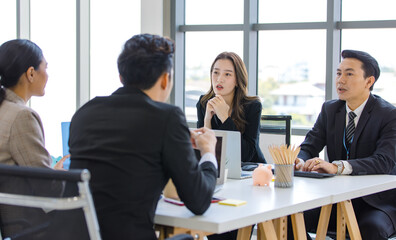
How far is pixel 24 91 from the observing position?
2.47 metres

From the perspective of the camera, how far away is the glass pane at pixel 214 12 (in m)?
5.31

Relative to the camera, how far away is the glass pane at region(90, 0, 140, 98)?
5945 mm

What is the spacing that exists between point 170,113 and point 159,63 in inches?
8.0

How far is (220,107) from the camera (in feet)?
11.4

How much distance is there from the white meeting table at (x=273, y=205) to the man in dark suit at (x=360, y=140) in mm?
120

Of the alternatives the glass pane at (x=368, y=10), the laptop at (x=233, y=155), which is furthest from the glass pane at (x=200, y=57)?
the laptop at (x=233, y=155)

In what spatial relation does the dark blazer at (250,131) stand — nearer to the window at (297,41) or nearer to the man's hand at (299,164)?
the man's hand at (299,164)

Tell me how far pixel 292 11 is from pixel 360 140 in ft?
6.93

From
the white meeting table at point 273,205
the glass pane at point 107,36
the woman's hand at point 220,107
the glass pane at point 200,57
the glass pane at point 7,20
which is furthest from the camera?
the glass pane at point 107,36

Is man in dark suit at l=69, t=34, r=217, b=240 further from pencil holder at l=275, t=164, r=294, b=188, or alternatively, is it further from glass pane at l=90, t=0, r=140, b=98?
glass pane at l=90, t=0, r=140, b=98

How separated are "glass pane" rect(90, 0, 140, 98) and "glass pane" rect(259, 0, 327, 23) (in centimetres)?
145

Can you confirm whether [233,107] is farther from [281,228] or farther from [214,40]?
[214,40]

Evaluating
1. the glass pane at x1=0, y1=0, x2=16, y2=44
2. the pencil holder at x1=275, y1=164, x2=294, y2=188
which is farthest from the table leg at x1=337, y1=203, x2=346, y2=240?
the glass pane at x1=0, y1=0, x2=16, y2=44

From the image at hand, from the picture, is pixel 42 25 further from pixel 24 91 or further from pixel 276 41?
pixel 24 91
